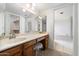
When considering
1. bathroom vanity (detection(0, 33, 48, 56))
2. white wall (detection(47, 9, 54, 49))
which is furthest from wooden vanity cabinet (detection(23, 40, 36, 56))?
white wall (detection(47, 9, 54, 49))

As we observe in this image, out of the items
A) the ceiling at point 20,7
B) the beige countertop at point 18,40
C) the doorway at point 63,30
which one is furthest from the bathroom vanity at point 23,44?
the ceiling at point 20,7

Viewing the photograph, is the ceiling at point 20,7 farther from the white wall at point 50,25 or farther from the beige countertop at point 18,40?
the beige countertop at point 18,40

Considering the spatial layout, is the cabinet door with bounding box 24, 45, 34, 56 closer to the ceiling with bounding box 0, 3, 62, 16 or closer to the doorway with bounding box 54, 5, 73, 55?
the doorway with bounding box 54, 5, 73, 55

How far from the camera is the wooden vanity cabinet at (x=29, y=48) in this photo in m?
1.19

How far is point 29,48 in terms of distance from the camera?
1.24 m

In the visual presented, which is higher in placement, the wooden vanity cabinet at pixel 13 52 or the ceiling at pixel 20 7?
the ceiling at pixel 20 7

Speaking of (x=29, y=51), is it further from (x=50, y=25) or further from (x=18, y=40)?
(x=50, y=25)

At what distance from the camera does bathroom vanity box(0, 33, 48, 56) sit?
1.12 metres

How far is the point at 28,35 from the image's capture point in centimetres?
121

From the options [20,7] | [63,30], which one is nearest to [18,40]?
[20,7]

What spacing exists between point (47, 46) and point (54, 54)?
16cm

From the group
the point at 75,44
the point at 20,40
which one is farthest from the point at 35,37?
the point at 75,44

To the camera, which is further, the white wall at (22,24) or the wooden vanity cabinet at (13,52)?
the white wall at (22,24)

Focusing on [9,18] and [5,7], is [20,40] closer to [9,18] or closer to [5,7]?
[9,18]
